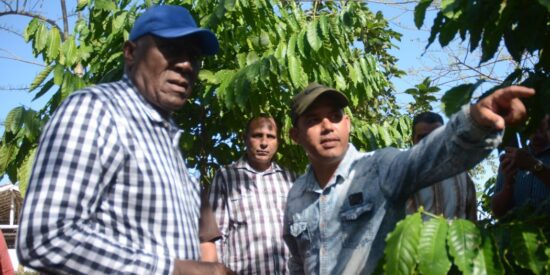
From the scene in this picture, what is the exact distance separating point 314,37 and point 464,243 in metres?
2.59

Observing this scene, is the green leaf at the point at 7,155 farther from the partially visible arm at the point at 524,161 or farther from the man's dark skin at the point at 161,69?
the partially visible arm at the point at 524,161

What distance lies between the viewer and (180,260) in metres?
1.72

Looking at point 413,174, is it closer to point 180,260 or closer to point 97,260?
point 180,260

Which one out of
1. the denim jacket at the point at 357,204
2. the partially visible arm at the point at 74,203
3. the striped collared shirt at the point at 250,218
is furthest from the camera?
the striped collared shirt at the point at 250,218

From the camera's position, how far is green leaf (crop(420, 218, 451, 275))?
173cm

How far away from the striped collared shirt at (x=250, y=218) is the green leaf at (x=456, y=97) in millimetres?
2022

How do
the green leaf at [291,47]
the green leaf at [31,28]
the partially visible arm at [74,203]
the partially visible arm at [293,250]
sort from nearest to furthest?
the partially visible arm at [74,203]
the partially visible arm at [293,250]
the green leaf at [291,47]
the green leaf at [31,28]

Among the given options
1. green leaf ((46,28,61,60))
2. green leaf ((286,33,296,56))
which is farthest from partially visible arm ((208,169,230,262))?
green leaf ((46,28,61,60))

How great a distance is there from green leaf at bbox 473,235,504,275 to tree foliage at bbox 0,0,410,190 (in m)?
2.33

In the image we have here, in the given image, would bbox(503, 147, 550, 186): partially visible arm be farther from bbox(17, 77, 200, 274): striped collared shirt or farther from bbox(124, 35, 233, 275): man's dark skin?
bbox(17, 77, 200, 274): striped collared shirt

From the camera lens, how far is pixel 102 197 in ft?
5.50

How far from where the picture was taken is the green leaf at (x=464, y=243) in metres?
1.73

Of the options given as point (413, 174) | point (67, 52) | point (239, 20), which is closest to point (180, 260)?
point (413, 174)

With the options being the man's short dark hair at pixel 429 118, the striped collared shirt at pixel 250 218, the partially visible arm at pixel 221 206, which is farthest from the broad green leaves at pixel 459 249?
the partially visible arm at pixel 221 206
